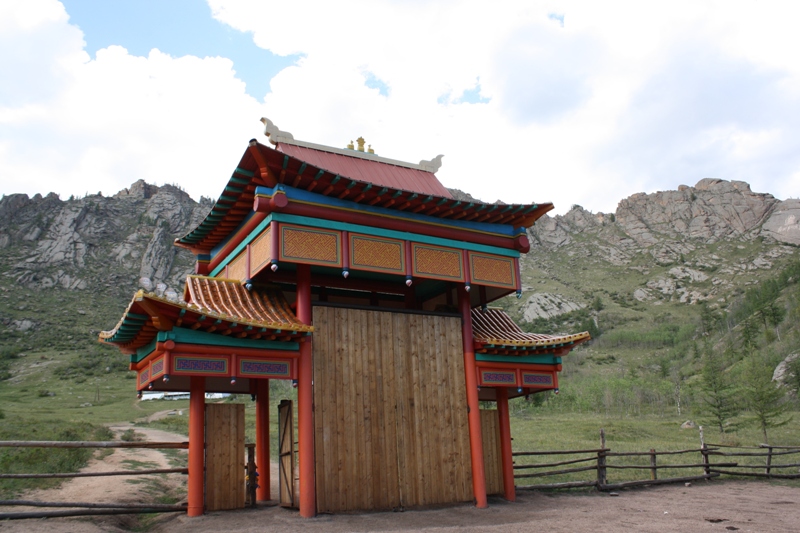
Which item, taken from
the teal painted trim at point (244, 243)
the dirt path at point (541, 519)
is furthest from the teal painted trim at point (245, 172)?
the dirt path at point (541, 519)

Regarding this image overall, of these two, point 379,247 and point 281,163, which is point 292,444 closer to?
point 379,247

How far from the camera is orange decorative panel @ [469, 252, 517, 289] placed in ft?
37.8

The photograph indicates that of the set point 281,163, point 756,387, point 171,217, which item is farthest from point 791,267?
point 281,163

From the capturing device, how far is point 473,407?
36.1 feet

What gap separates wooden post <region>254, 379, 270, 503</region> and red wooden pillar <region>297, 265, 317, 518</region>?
208 centimetres

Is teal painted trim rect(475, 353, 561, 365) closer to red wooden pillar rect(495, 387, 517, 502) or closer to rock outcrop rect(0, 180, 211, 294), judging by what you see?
red wooden pillar rect(495, 387, 517, 502)

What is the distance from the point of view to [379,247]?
10.5m

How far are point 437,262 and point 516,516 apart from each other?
4417 mm

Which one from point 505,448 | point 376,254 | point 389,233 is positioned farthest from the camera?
point 505,448

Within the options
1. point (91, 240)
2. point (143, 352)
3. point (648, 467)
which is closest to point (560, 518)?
point (648, 467)

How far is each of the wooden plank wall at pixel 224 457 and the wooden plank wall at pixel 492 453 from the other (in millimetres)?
4731

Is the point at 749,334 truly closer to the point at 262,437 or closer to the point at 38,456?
the point at 262,437

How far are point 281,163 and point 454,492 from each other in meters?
6.19

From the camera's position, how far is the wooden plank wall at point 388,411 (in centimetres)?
959
